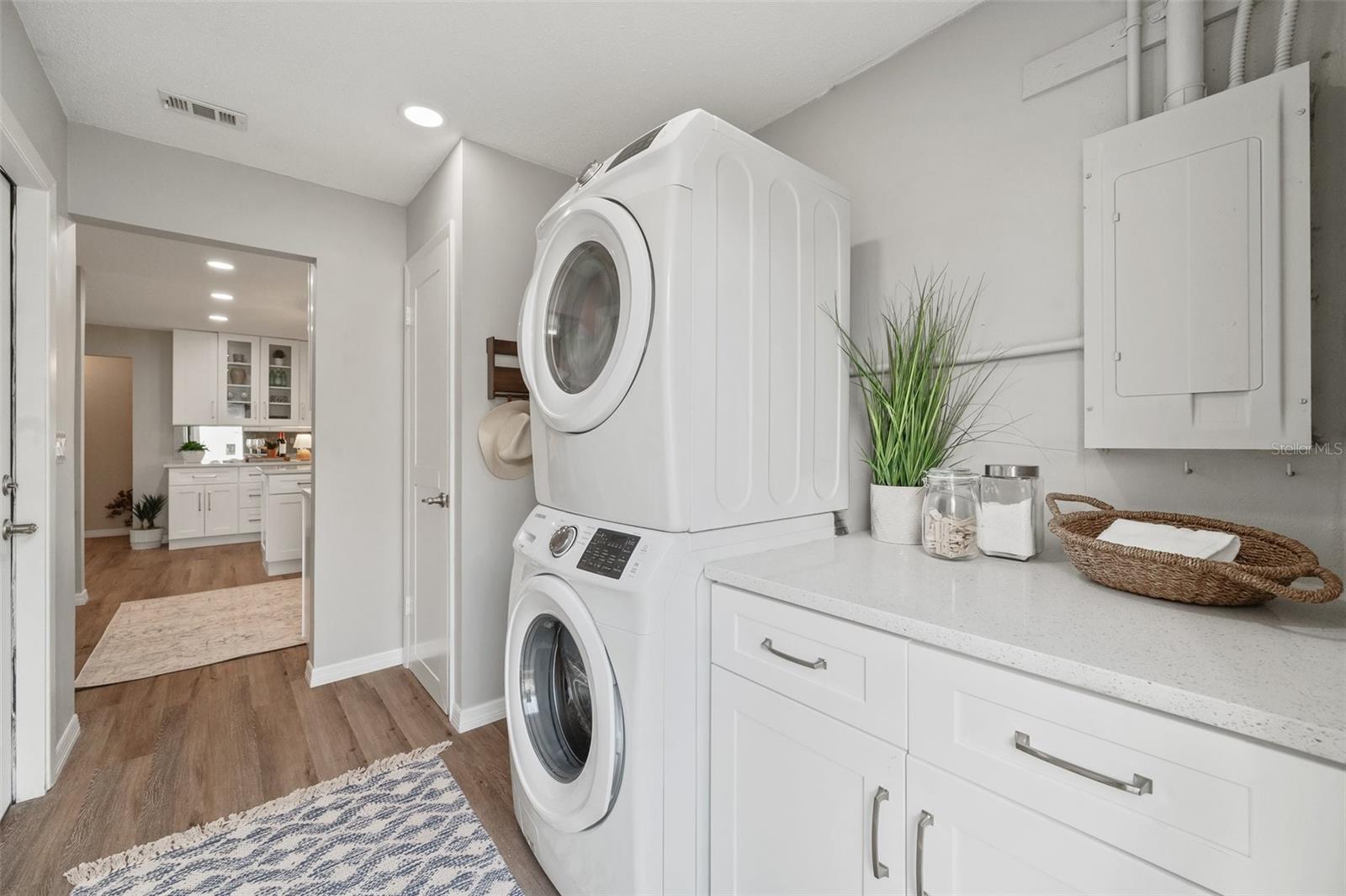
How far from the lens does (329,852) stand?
1.58 metres

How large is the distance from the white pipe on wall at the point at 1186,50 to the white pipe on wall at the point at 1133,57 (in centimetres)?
6

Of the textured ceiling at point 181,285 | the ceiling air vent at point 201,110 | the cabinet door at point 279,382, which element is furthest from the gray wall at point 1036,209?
the cabinet door at point 279,382

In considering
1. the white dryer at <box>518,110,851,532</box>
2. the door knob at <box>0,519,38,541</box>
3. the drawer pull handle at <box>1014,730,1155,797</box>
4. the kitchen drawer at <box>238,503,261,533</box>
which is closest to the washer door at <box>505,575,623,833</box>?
the white dryer at <box>518,110,851,532</box>

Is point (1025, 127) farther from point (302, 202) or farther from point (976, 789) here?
point (302, 202)

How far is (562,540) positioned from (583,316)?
59cm

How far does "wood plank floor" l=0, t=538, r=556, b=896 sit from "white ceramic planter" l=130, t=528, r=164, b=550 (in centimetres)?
357

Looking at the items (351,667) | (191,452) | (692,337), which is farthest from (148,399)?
(692,337)

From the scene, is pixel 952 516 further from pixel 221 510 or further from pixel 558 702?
pixel 221 510

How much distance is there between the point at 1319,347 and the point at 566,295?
161cm

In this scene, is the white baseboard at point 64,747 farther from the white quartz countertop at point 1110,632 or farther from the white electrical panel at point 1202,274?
the white electrical panel at point 1202,274

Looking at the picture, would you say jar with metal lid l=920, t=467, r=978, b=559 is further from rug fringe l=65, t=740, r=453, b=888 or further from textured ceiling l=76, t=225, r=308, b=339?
textured ceiling l=76, t=225, r=308, b=339

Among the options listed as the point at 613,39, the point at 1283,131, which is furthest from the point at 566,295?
the point at 1283,131

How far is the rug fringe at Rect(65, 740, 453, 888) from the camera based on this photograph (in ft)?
4.93

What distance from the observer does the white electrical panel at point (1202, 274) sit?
3.44 ft
